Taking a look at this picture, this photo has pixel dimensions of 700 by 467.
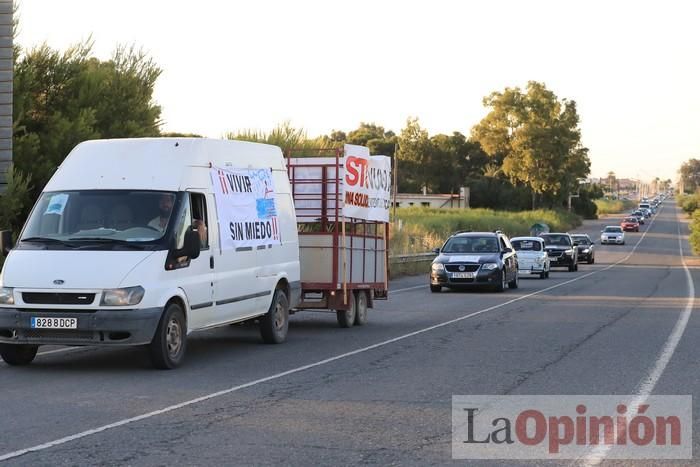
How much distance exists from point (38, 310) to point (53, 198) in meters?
1.81

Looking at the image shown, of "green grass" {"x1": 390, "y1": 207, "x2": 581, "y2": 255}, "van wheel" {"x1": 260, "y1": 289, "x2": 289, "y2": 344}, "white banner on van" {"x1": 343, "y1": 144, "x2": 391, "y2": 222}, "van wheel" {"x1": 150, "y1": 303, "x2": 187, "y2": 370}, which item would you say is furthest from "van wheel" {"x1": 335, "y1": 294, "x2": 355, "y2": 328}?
"green grass" {"x1": 390, "y1": 207, "x2": 581, "y2": 255}

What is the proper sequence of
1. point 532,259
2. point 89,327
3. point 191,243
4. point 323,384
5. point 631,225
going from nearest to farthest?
point 323,384
point 89,327
point 191,243
point 532,259
point 631,225

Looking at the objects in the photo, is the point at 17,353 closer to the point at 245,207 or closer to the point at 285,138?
the point at 245,207

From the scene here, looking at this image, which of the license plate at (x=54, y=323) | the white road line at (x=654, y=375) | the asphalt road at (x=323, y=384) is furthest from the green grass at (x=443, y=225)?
the license plate at (x=54, y=323)

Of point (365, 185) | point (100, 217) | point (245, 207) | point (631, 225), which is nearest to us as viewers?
point (100, 217)

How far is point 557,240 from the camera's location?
153ft

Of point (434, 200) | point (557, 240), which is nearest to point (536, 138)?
point (434, 200)

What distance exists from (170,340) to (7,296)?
182cm

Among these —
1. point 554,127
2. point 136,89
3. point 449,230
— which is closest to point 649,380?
point 136,89

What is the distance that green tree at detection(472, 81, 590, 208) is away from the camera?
4441 inches

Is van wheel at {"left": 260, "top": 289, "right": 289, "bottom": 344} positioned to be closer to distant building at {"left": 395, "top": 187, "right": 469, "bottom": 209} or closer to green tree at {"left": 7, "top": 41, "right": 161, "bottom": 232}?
green tree at {"left": 7, "top": 41, "right": 161, "bottom": 232}

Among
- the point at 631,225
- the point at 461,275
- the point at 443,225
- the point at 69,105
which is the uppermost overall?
the point at 69,105

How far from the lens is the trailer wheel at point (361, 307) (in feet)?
62.2

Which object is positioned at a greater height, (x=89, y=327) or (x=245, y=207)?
(x=245, y=207)
